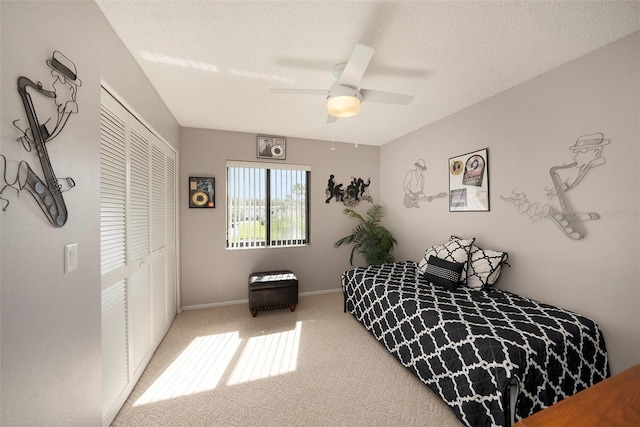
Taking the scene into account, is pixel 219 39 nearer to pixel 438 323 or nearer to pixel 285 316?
pixel 438 323

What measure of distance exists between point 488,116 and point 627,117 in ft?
3.24

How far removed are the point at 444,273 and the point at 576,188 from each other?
4.04ft

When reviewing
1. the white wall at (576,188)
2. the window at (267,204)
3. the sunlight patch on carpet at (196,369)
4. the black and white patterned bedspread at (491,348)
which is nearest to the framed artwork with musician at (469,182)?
the white wall at (576,188)

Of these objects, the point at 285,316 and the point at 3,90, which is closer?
the point at 3,90

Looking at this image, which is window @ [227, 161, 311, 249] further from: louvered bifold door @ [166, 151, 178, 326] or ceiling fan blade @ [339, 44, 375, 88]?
ceiling fan blade @ [339, 44, 375, 88]

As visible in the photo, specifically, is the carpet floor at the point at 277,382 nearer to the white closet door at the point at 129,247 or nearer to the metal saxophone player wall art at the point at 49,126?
the white closet door at the point at 129,247

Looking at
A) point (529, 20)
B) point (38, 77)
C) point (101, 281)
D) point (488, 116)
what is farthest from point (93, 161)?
point (488, 116)

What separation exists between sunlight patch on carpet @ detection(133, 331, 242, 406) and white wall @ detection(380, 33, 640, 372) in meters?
2.85

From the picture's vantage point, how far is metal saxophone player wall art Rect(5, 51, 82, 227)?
2.86 ft

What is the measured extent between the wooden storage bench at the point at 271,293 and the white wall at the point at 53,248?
176 cm

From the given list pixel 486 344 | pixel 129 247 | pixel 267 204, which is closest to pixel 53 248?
pixel 129 247

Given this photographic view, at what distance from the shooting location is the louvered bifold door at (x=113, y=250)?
1447mm

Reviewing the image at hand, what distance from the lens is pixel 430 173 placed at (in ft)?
10.6

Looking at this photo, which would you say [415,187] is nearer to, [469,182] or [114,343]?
[469,182]
